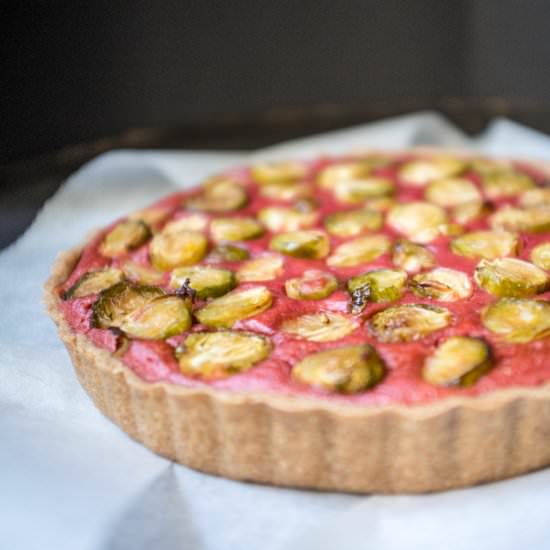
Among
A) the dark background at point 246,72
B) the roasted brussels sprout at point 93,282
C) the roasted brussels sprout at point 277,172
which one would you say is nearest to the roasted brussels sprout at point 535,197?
the roasted brussels sprout at point 277,172

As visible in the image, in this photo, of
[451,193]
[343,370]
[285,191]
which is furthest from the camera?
[285,191]

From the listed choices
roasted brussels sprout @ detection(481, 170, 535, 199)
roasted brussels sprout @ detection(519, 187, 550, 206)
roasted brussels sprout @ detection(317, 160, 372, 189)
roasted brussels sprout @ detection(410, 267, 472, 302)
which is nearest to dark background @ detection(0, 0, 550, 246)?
roasted brussels sprout @ detection(317, 160, 372, 189)

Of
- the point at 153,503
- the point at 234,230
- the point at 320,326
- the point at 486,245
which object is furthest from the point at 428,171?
the point at 153,503

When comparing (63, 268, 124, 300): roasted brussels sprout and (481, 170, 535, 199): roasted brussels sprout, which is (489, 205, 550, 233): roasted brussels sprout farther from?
(63, 268, 124, 300): roasted brussels sprout

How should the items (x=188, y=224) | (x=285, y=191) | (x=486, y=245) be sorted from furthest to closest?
(x=285, y=191), (x=188, y=224), (x=486, y=245)

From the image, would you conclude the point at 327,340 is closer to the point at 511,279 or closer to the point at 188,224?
the point at 511,279
